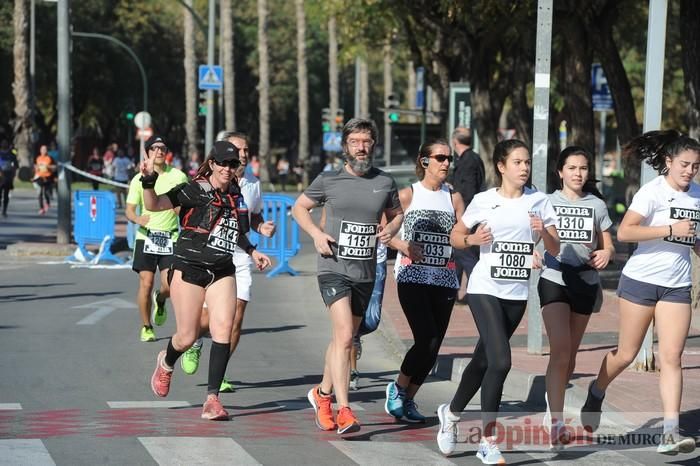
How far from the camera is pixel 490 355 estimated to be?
7.63 m

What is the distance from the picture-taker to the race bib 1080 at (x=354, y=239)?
8.27 metres

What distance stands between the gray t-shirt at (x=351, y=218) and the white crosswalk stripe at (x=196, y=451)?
1233 millimetres

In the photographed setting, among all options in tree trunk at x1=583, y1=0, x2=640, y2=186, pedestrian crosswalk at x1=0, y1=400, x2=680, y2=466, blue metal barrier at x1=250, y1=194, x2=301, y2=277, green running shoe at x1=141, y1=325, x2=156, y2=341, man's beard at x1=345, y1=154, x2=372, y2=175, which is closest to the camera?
pedestrian crosswalk at x1=0, y1=400, x2=680, y2=466

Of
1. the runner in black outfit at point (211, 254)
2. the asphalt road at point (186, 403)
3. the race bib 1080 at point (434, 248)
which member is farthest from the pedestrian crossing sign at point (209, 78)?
the race bib 1080 at point (434, 248)

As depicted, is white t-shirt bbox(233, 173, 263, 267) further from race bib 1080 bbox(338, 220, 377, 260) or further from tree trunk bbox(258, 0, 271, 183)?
tree trunk bbox(258, 0, 271, 183)

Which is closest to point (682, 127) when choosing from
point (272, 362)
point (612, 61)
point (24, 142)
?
point (24, 142)

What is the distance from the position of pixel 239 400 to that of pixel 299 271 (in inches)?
438

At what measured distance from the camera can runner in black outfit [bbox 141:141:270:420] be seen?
28.8 feet

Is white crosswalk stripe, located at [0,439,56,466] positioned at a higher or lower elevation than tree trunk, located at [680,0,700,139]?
lower

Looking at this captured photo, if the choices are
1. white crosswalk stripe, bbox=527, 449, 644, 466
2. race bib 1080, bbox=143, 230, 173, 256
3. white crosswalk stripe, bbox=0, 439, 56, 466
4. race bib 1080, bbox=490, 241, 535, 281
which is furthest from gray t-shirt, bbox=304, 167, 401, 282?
race bib 1080, bbox=143, 230, 173, 256

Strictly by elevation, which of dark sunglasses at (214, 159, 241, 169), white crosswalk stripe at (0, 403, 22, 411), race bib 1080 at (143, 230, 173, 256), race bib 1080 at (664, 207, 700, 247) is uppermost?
dark sunglasses at (214, 159, 241, 169)

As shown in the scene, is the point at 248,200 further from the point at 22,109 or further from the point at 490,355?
the point at 22,109

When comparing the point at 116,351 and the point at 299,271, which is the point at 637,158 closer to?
the point at 116,351

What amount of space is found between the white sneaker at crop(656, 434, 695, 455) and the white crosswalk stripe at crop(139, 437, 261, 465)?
2220 millimetres
